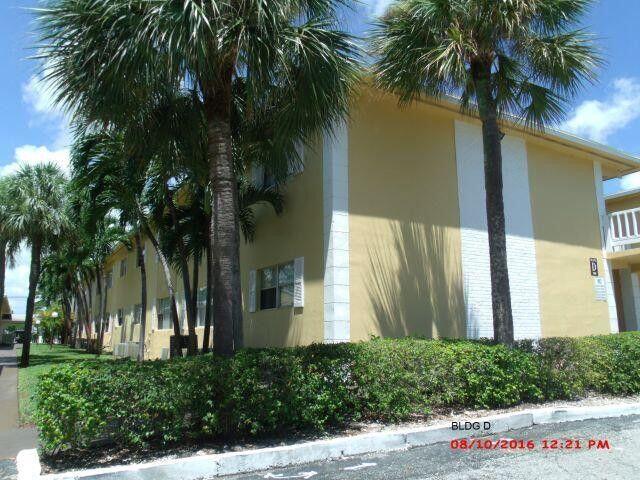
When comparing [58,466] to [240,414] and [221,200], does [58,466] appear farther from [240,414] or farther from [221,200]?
[221,200]

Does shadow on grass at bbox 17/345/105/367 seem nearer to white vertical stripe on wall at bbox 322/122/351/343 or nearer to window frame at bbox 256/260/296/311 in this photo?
window frame at bbox 256/260/296/311

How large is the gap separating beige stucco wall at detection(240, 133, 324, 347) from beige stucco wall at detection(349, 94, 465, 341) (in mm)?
725

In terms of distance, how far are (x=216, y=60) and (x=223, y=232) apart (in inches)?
94.8

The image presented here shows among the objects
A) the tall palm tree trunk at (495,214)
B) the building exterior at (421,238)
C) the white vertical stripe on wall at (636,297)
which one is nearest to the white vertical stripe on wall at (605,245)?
the building exterior at (421,238)

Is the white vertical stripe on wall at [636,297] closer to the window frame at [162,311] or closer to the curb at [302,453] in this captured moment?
the curb at [302,453]

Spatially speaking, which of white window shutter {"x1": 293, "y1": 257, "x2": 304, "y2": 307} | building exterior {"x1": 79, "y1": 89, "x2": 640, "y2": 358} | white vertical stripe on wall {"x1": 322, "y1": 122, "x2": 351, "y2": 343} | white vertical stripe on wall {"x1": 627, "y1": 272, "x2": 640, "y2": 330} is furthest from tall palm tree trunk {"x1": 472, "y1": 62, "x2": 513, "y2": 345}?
white vertical stripe on wall {"x1": 627, "y1": 272, "x2": 640, "y2": 330}

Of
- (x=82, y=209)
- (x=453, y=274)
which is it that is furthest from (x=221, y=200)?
(x=82, y=209)

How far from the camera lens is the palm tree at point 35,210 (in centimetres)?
1909

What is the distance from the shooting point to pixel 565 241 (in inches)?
602

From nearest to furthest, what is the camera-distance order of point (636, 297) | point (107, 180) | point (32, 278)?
point (107, 180) < point (636, 297) < point (32, 278)

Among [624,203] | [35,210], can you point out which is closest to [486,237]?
[624,203]

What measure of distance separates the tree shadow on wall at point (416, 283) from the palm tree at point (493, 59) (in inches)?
96.7

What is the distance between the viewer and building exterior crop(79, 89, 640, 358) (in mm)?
11359

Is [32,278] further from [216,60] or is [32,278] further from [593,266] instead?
[593,266]
